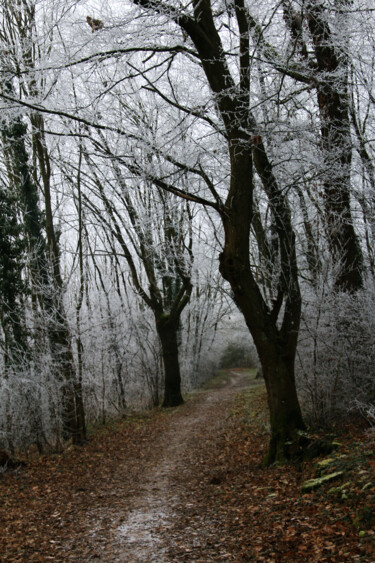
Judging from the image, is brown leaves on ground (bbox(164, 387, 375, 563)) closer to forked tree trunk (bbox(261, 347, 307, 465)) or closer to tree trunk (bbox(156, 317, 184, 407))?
forked tree trunk (bbox(261, 347, 307, 465))

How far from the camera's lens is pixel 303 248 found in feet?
31.0

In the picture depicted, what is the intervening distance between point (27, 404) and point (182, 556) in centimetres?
603

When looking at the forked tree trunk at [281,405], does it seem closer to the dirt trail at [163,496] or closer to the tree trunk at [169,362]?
the dirt trail at [163,496]

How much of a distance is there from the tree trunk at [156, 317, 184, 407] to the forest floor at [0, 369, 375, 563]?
649 cm

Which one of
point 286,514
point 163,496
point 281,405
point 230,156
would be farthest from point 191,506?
point 230,156

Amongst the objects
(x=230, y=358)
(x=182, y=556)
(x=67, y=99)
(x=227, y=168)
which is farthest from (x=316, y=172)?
(x=230, y=358)

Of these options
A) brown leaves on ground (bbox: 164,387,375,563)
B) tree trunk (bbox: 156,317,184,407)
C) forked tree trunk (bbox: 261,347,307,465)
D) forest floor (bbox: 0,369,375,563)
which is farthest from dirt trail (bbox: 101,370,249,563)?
tree trunk (bbox: 156,317,184,407)

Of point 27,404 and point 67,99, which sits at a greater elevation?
point 67,99

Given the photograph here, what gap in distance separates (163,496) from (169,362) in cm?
997

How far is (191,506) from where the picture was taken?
18.1 feet

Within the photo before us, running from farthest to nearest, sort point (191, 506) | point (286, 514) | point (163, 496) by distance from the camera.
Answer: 1. point (163, 496)
2. point (191, 506)
3. point (286, 514)

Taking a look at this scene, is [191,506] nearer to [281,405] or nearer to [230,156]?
[281,405]

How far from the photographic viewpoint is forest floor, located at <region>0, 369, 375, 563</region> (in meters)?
3.86

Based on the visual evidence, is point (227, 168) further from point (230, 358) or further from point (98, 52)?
point (230, 358)
